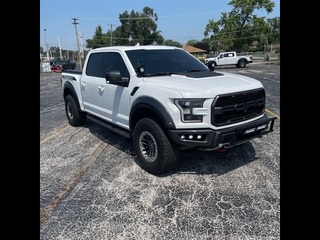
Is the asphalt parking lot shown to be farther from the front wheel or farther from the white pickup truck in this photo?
the white pickup truck

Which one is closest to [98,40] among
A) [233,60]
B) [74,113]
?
[233,60]

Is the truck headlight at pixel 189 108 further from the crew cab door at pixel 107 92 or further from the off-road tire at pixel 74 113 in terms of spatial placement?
the off-road tire at pixel 74 113

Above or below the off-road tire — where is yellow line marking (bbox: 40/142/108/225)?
below

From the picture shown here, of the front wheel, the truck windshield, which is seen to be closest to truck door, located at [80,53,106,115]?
the truck windshield

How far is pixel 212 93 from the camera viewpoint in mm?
3158

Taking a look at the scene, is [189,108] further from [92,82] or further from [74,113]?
[74,113]

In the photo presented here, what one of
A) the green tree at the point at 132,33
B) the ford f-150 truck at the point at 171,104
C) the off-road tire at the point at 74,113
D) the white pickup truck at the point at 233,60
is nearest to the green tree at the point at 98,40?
the green tree at the point at 132,33

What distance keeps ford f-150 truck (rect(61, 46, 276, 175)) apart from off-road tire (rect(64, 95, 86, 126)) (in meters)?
1.44

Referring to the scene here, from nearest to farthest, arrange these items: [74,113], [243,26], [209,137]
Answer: [209,137] → [74,113] → [243,26]

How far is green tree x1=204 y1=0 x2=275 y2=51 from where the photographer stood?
1856 inches

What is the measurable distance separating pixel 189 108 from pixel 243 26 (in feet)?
166

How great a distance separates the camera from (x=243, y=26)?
48156 mm

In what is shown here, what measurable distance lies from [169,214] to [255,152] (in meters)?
2.26
